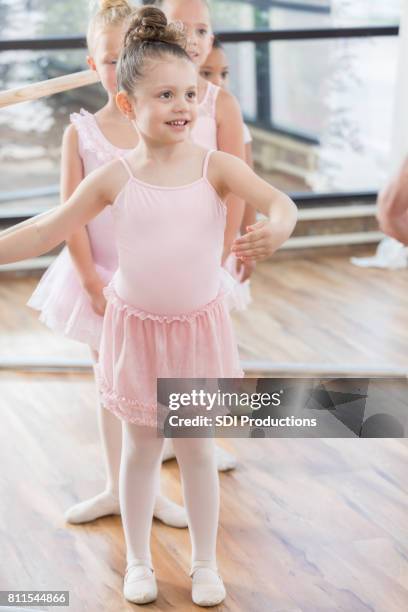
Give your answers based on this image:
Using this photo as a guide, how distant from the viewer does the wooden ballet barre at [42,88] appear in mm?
1984

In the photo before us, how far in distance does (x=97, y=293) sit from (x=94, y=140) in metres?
0.32

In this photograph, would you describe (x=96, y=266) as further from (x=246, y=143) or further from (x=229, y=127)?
(x=246, y=143)

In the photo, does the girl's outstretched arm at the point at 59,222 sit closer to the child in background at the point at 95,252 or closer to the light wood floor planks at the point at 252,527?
the child in background at the point at 95,252

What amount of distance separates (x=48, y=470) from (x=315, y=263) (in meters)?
2.02

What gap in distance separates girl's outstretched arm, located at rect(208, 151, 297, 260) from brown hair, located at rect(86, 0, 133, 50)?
45cm

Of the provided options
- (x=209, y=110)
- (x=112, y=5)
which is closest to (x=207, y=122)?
(x=209, y=110)

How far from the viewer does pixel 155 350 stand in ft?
6.18

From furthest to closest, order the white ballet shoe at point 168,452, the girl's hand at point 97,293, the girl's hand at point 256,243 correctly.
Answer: the white ballet shoe at point 168,452 → the girl's hand at point 97,293 → the girl's hand at point 256,243

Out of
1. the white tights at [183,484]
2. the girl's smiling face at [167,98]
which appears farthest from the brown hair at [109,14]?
the white tights at [183,484]

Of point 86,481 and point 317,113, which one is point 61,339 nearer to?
point 86,481

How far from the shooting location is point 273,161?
4582 millimetres

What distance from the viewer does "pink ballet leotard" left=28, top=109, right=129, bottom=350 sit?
2.15 metres

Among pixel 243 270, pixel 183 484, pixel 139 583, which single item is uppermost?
pixel 243 270

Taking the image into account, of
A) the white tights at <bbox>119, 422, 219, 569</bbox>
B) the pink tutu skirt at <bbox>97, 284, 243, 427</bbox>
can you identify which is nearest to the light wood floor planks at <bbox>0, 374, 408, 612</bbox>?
the white tights at <bbox>119, 422, 219, 569</bbox>
